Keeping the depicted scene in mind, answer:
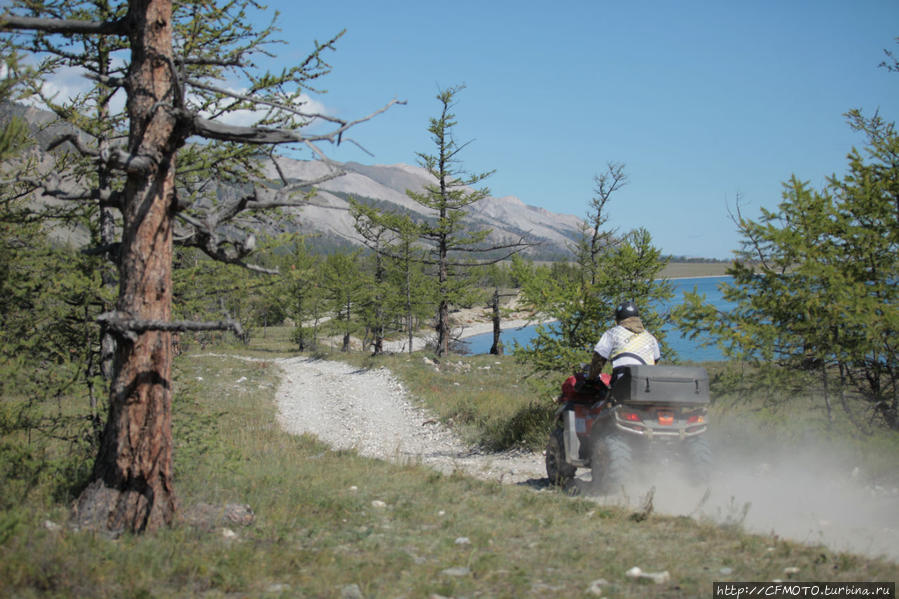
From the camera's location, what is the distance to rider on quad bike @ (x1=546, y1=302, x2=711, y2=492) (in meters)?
6.78

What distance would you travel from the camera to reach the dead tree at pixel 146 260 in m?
4.77

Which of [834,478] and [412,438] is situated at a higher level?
[834,478]

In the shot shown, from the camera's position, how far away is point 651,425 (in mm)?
6902

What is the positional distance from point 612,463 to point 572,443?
2.91 feet

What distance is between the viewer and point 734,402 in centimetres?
870

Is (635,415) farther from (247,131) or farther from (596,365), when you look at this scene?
(247,131)

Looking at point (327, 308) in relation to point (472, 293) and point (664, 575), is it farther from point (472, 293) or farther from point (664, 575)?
point (664, 575)

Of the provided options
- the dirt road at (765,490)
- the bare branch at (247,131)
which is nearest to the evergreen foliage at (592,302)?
the dirt road at (765,490)

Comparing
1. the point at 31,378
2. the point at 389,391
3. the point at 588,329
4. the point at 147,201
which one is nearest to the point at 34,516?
the point at 31,378

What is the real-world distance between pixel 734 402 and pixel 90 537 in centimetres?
801

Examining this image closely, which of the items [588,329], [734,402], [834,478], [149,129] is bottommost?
[834,478]

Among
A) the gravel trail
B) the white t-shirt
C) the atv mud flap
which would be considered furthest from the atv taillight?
the gravel trail

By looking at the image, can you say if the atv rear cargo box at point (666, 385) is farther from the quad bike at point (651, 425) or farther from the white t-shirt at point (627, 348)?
the white t-shirt at point (627, 348)

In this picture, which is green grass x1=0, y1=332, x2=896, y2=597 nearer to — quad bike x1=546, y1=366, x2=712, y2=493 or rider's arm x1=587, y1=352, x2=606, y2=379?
quad bike x1=546, y1=366, x2=712, y2=493
